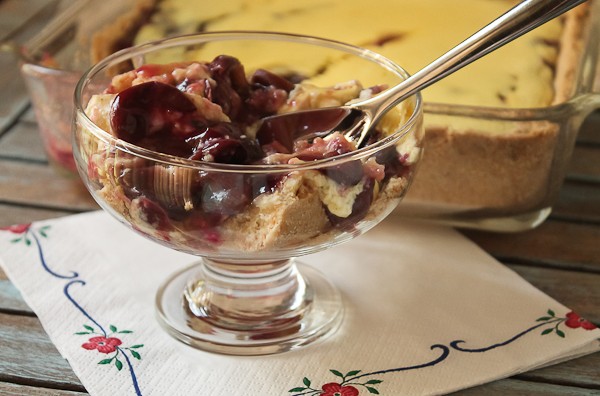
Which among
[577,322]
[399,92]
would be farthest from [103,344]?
[577,322]

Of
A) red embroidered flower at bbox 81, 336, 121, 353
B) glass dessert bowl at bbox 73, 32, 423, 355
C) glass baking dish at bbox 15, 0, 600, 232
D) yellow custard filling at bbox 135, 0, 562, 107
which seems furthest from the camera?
yellow custard filling at bbox 135, 0, 562, 107

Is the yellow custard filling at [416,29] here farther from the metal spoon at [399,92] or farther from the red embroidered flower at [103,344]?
the red embroidered flower at [103,344]

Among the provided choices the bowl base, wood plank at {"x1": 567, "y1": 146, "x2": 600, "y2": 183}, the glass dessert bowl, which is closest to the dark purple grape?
the glass dessert bowl

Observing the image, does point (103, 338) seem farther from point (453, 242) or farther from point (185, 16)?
point (185, 16)

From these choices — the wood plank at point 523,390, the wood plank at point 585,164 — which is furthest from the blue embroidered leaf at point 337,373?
the wood plank at point 585,164

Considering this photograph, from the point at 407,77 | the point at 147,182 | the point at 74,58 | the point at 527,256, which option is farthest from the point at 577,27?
the point at 147,182

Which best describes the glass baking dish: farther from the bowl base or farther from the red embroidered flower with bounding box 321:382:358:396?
the red embroidered flower with bounding box 321:382:358:396

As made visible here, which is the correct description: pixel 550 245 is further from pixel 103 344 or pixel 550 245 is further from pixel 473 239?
pixel 103 344
